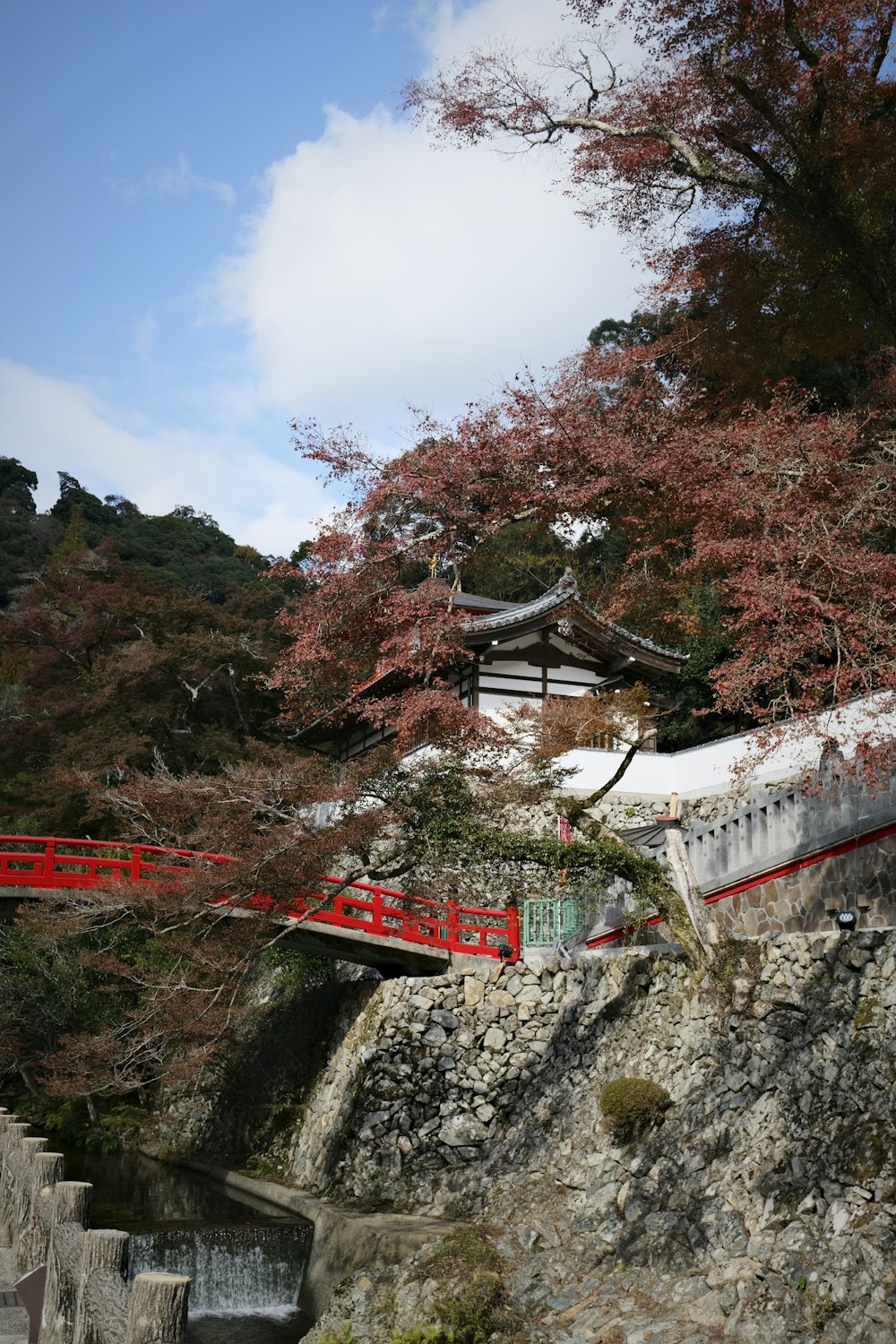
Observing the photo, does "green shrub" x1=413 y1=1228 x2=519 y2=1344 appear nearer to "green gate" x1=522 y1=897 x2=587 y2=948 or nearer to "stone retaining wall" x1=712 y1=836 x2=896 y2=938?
"stone retaining wall" x1=712 y1=836 x2=896 y2=938

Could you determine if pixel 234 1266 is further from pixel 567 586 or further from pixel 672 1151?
pixel 567 586

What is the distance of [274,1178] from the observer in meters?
15.4

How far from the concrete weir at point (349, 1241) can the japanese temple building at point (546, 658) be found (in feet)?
27.4

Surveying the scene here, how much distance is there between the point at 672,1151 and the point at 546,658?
11.7m

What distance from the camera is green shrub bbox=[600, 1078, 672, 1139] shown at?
1016 centimetres

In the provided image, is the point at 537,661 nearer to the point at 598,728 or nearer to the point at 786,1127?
the point at 598,728

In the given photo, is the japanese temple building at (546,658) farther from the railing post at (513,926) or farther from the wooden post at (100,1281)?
the wooden post at (100,1281)

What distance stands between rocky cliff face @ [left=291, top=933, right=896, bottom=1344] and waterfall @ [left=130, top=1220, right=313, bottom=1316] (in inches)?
52.2

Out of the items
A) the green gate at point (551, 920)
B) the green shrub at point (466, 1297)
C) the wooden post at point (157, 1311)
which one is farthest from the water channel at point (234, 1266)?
the wooden post at point (157, 1311)

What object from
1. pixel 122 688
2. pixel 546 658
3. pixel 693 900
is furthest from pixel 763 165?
pixel 122 688

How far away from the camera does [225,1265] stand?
487 inches

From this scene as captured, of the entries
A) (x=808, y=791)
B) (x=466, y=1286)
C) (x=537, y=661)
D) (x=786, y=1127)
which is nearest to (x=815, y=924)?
(x=808, y=791)

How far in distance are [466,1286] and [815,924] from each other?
451 cm

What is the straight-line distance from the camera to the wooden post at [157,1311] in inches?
149
